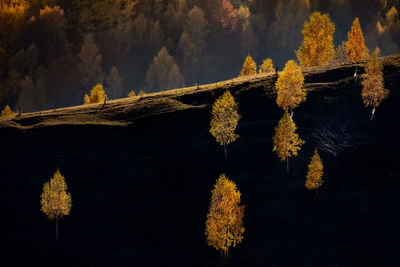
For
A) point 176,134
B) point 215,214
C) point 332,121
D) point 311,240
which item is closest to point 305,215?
point 311,240

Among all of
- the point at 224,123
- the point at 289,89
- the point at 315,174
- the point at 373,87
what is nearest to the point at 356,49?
the point at 373,87

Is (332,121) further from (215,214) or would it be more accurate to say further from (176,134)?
(215,214)

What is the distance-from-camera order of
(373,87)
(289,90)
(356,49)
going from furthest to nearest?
1. (356,49)
2. (289,90)
3. (373,87)

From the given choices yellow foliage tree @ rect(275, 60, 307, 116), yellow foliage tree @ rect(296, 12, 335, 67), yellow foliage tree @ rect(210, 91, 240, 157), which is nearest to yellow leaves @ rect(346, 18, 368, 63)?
yellow foliage tree @ rect(296, 12, 335, 67)

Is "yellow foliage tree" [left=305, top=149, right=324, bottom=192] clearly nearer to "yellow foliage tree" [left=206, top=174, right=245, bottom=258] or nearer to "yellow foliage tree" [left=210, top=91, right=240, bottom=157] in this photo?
"yellow foliage tree" [left=206, top=174, right=245, bottom=258]

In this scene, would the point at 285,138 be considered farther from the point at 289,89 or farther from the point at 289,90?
the point at 289,89

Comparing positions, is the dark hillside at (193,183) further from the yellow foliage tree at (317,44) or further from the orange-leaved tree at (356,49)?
the yellow foliage tree at (317,44)
